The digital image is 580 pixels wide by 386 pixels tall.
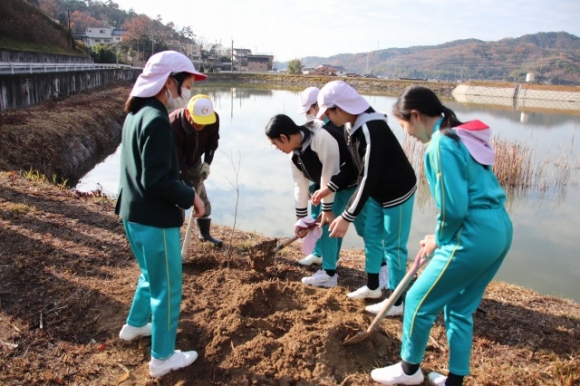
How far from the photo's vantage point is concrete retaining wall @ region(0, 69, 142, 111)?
13.0 metres

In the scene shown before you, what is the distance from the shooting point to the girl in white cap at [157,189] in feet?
7.10

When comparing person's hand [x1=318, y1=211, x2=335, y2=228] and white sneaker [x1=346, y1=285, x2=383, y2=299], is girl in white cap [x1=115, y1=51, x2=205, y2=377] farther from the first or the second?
white sneaker [x1=346, y1=285, x2=383, y2=299]

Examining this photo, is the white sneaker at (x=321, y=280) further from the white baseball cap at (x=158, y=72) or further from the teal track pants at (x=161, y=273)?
the white baseball cap at (x=158, y=72)

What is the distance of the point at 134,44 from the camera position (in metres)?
59.0

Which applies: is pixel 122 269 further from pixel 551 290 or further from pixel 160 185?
pixel 551 290

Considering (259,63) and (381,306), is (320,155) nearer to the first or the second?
(381,306)

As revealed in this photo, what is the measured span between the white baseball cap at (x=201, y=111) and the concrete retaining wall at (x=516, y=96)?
3830 centimetres

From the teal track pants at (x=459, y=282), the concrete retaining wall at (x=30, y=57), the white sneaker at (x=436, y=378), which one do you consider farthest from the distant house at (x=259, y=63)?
the teal track pants at (x=459, y=282)

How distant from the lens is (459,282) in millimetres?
2178

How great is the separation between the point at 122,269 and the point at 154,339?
1.71 meters

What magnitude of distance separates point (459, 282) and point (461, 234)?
10.0 inches

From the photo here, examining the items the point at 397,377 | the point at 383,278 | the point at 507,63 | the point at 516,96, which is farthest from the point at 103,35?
the point at 507,63

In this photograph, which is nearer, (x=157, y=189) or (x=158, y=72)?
(x=157, y=189)

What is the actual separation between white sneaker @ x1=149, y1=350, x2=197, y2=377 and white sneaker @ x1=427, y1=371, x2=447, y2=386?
145cm
